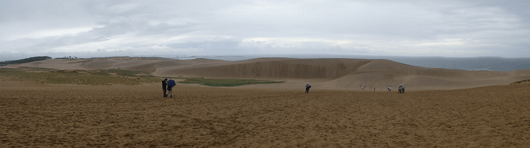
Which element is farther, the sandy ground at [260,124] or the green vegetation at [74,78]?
the green vegetation at [74,78]

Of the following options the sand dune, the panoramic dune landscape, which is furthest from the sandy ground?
the sand dune

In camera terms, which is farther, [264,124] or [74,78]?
[74,78]

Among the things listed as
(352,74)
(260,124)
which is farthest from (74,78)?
(352,74)

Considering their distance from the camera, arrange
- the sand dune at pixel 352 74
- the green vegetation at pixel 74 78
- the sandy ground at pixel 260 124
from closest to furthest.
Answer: the sandy ground at pixel 260 124 → the green vegetation at pixel 74 78 → the sand dune at pixel 352 74

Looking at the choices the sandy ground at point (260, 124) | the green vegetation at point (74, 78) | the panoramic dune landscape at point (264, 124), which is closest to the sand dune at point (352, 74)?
the green vegetation at point (74, 78)

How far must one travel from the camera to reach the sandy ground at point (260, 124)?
9.07 meters

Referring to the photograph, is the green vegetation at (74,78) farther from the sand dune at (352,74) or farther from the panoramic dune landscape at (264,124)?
the panoramic dune landscape at (264,124)

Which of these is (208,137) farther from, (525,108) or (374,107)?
(525,108)

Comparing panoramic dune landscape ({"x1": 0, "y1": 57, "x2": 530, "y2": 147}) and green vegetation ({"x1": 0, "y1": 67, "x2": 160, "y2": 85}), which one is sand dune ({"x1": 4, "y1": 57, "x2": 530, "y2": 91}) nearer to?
green vegetation ({"x1": 0, "y1": 67, "x2": 160, "y2": 85})

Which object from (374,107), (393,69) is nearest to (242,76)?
(393,69)

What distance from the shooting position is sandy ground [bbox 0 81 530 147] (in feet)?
29.8

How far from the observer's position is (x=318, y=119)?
13.2m

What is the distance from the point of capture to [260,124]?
12.1 meters

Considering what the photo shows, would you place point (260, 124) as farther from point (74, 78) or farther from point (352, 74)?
point (352, 74)
